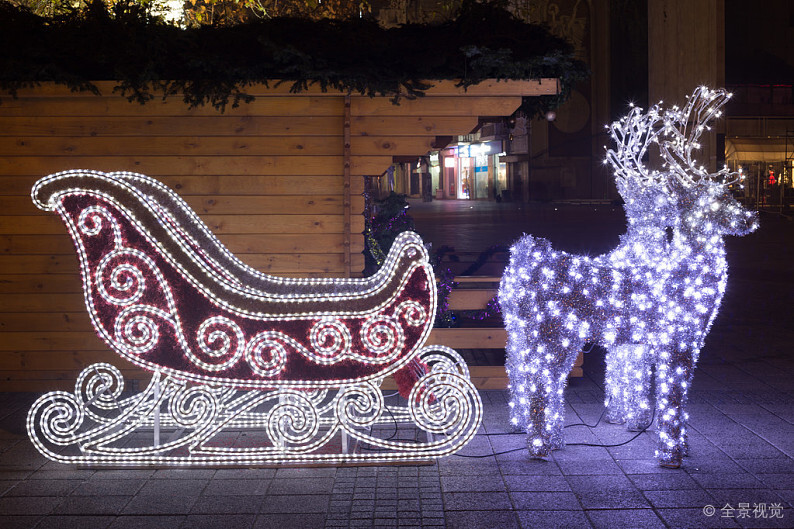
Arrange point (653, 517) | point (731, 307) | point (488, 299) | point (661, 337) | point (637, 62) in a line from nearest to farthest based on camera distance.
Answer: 1. point (653, 517)
2. point (661, 337)
3. point (488, 299)
4. point (731, 307)
5. point (637, 62)

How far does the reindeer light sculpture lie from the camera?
471 cm

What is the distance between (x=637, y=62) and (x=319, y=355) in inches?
1381

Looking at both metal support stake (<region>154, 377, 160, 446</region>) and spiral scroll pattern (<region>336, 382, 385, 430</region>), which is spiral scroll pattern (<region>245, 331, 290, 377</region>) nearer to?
spiral scroll pattern (<region>336, 382, 385, 430</region>)

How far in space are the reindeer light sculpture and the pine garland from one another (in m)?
1.24

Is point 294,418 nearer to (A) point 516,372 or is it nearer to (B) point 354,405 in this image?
(B) point 354,405

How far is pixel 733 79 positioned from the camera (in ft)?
105

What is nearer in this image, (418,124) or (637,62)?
(418,124)

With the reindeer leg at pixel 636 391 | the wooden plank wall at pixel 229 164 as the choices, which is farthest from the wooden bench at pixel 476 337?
the reindeer leg at pixel 636 391

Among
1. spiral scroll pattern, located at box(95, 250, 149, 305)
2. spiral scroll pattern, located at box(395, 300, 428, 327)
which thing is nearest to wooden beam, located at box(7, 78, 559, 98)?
spiral scroll pattern, located at box(95, 250, 149, 305)

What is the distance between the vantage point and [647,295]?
15.6ft

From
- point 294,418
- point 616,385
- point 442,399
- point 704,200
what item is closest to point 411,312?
point 442,399

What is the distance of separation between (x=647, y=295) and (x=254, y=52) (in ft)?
10.6

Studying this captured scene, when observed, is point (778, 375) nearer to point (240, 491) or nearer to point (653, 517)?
point (653, 517)

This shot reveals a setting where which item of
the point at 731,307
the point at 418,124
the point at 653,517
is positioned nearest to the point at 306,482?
the point at 653,517
